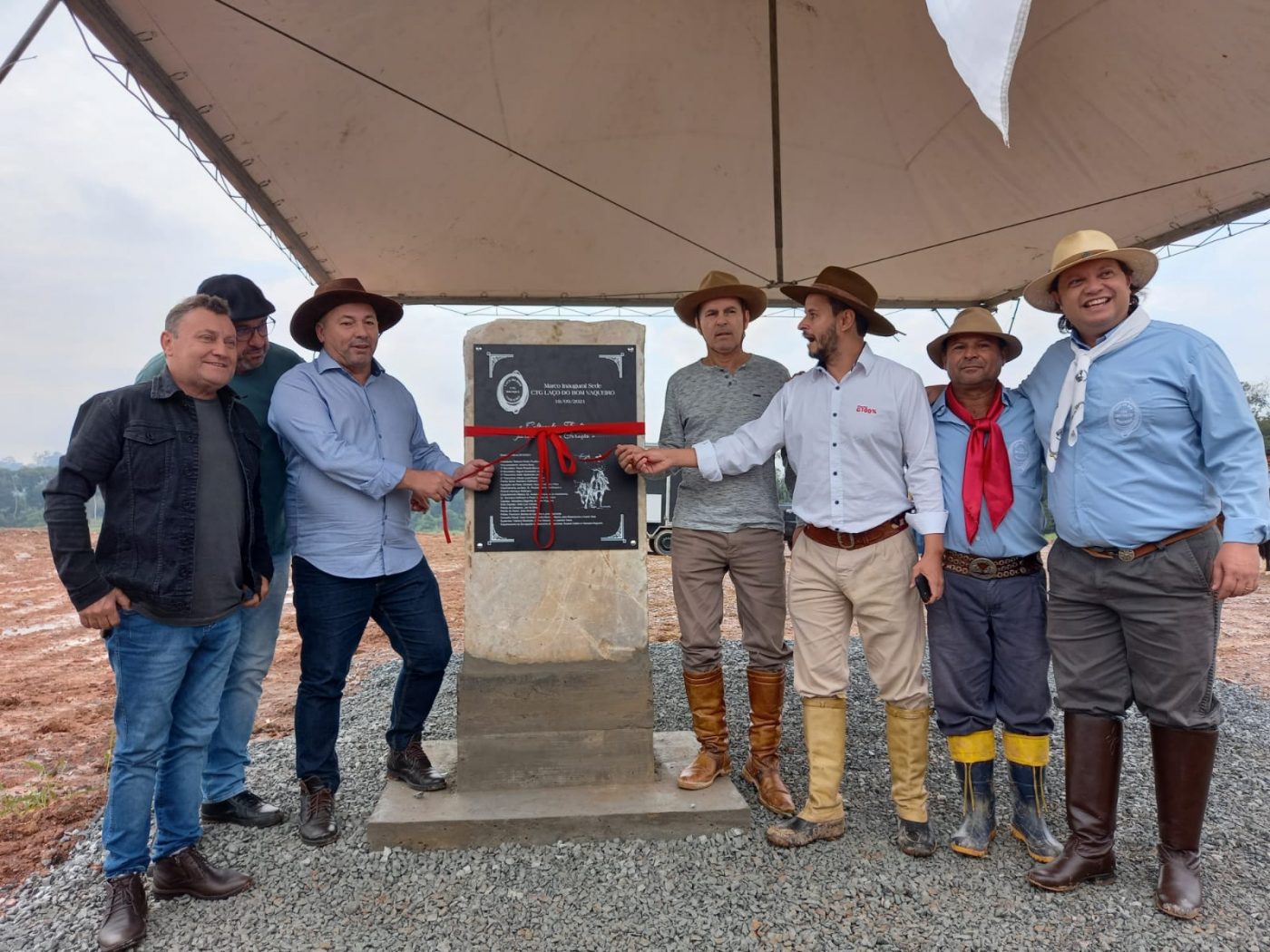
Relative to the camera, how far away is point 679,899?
8.55ft

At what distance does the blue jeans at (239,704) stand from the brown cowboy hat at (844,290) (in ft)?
8.28

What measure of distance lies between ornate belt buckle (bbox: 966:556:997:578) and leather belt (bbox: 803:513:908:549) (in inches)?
11.0

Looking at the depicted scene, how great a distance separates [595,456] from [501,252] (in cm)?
396

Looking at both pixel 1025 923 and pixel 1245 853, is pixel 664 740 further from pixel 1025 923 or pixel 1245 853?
pixel 1245 853

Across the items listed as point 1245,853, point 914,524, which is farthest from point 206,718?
point 1245,853

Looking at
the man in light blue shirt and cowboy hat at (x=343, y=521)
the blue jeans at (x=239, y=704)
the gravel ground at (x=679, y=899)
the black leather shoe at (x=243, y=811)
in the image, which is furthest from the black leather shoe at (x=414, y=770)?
the blue jeans at (x=239, y=704)

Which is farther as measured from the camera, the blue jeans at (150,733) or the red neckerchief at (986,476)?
the red neckerchief at (986,476)

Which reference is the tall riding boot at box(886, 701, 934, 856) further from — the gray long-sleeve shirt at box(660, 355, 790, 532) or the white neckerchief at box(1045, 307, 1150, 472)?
the white neckerchief at box(1045, 307, 1150, 472)

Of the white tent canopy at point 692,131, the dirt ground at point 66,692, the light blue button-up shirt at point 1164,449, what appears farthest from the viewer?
the white tent canopy at point 692,131

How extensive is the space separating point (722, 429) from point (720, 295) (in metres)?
0.59

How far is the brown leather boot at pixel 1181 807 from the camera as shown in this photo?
2492mm

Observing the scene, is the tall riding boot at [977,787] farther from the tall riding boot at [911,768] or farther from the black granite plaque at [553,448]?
the black granite plaque at [553,448]

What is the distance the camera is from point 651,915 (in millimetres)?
2514

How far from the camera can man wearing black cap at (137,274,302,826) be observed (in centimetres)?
319
